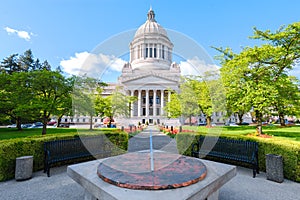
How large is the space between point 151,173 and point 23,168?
17.4 ft

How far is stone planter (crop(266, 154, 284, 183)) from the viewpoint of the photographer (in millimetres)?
5758

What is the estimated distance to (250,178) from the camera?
20.2 feet

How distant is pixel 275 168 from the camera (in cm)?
588

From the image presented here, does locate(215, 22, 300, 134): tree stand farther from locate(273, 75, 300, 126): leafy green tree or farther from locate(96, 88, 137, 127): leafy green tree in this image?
locate(96, 88, 137, 127): leafy green tree

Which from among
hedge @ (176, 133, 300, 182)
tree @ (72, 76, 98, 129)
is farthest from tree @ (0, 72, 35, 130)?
hedge @ (176, 133, 300, 182)

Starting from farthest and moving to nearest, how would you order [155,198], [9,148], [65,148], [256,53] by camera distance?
1. [256,53]
2. [65,148]
3. [9,148]
4. [155,198]

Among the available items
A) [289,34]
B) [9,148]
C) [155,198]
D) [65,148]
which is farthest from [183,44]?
[289,34]

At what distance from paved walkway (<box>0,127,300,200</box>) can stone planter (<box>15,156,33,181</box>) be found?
202mm

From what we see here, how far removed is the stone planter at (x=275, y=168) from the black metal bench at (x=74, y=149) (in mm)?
7299

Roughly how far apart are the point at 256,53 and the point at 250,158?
376 inches

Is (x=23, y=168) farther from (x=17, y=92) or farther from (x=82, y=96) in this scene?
(x=17, y=92)

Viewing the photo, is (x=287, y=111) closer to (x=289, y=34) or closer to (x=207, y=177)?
(x=289, y=34)

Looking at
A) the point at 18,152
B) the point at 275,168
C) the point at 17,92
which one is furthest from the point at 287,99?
the point at 17,92

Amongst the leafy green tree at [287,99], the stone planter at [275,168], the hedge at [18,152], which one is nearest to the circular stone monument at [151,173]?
the stone planter at [275,168]
